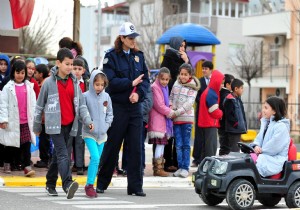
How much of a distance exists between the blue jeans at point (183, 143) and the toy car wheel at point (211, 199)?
334 centimetres

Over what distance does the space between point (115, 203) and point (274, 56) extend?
1854 inches

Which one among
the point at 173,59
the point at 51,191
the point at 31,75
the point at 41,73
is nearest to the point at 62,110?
the point at 51,191

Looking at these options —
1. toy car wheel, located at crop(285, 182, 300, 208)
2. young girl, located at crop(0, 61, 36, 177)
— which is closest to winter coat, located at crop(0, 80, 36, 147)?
young girl, located at crop(0, 61, 36, 177)

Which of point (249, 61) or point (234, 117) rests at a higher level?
point (234, 117)

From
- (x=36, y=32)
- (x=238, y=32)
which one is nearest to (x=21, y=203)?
(x=36, y=32)

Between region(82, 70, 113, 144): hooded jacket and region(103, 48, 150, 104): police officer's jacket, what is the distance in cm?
14

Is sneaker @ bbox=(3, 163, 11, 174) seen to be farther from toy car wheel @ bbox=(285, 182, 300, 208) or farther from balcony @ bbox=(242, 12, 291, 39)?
balcony @ bbox=(242, 12, 291, 39)

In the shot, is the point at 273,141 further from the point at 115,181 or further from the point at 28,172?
the point at 28,172

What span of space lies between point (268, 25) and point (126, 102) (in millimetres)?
44989

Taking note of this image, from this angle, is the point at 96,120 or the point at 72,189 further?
the point at 96,120

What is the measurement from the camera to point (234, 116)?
1572cm

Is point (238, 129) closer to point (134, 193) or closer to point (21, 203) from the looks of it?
point (134, 193)

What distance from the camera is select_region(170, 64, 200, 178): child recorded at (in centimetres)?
1488

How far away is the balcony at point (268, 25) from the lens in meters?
54.4
